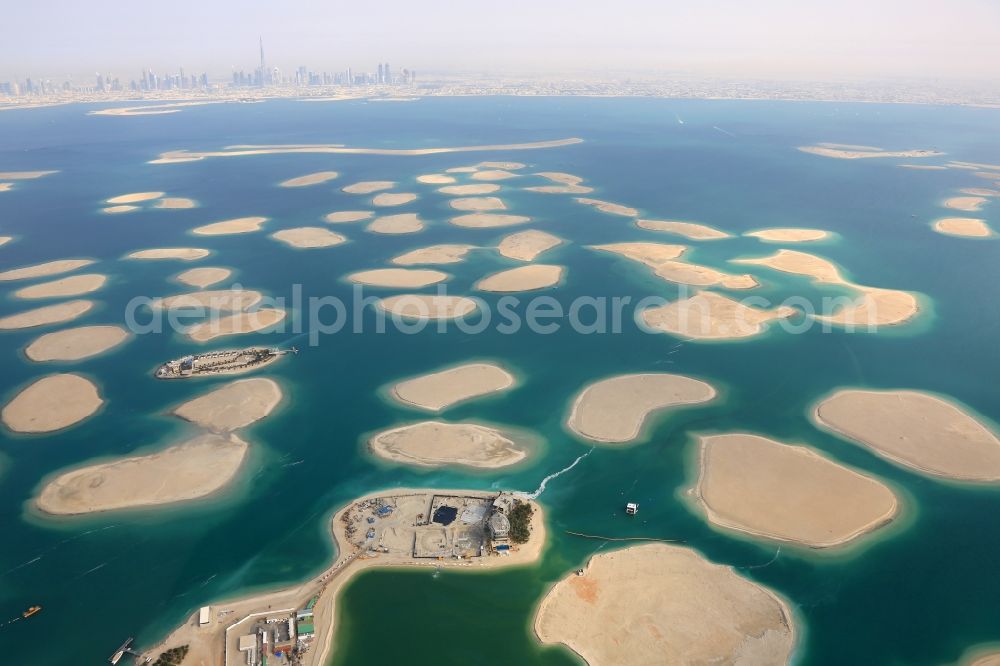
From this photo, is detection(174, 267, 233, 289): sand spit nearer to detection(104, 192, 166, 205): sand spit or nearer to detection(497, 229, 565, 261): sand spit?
detection(497, 229, 565, 261): sand spit

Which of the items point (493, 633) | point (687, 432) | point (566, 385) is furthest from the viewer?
point (566, 385)

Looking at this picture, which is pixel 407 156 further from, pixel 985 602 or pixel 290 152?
pixel 985 602

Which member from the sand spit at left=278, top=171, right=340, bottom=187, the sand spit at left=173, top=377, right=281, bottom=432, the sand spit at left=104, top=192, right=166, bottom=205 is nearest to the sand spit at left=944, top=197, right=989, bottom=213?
the sand spit at left=173, top=377, right=281, bottom=432

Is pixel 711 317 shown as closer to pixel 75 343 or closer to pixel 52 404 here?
pixel 52 404

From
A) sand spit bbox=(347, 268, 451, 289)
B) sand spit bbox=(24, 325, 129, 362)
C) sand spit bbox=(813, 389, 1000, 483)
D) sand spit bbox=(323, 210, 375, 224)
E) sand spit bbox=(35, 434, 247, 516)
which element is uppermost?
sand spit bbox=(323, 210, 375, 224)

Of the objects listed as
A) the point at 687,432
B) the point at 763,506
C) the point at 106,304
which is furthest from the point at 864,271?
the point at 106,304

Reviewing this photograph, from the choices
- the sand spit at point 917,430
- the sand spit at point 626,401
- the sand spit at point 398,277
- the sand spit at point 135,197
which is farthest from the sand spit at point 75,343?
the sand spit at point 917,430
